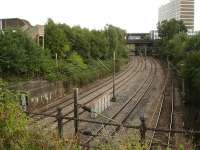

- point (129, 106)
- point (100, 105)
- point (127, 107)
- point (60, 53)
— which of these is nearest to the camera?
point (100, 105)

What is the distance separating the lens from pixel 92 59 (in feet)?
190

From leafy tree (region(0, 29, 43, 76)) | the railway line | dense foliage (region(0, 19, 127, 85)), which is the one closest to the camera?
the railway line

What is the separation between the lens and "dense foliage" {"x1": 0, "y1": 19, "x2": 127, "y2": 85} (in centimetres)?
3341

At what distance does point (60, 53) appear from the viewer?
159ft

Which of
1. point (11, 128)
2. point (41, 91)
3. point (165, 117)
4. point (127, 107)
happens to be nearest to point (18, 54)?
point (41, 91)

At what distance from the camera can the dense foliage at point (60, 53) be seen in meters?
33.4

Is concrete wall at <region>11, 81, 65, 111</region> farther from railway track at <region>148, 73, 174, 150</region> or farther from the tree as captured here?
the tree

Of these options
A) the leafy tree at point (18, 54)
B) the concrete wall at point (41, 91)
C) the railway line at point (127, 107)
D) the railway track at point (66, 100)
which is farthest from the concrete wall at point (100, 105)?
the leafy tree at point (18, 54)

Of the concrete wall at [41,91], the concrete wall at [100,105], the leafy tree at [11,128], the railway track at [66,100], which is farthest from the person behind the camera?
the concrete wall at [41,91]

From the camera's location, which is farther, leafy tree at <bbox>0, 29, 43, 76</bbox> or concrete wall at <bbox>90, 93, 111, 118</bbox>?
leafy tree at <bbox>0, 29, 43, 76</bbox>

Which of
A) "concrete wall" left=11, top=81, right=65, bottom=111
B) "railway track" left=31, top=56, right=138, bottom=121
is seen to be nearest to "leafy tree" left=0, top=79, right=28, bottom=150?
"railway track" left=31, top=56, right=138, bottom=121

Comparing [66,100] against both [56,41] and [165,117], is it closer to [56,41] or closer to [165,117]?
[165,117]

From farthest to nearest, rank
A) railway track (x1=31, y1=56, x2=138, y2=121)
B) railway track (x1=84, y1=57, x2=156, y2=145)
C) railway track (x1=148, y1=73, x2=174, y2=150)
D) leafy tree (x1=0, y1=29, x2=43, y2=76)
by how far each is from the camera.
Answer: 1. leafy tree (x1=0, y1=29, x2=43, y2=76)
2. railway track (x1=31, y1=56, x2=138, y2=121)
3. railway track (x1=84, y1=57, x2=156, y2=145)
4. railway track (x1=148, y1=73, x2=174, y2=150)

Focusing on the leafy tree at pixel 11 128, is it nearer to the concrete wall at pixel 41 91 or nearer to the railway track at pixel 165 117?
the railway track at pixel 165 117
